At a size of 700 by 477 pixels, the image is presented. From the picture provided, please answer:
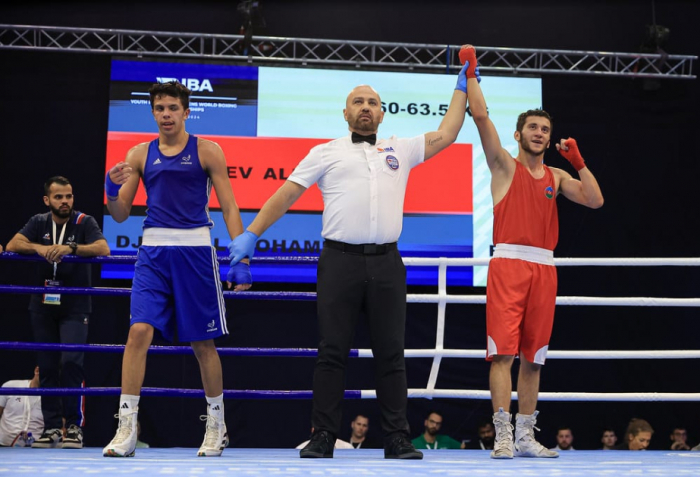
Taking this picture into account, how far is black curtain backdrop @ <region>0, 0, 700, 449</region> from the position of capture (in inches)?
293

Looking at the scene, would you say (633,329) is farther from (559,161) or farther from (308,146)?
(308,146)

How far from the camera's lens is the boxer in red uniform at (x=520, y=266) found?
143 inches

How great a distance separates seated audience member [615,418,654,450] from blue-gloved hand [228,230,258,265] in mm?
4992

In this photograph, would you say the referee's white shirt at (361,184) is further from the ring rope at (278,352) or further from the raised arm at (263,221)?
the ring rope at (278,352)

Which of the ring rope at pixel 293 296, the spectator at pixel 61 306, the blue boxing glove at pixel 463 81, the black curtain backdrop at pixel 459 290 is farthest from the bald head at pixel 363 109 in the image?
the black curtain backdrop at pixel 459 290

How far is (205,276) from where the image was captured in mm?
3508

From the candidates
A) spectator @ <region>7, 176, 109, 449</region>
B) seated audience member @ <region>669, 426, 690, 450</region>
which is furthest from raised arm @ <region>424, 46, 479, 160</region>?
seated audience member @ <region>669, 426, 690, 450</region>

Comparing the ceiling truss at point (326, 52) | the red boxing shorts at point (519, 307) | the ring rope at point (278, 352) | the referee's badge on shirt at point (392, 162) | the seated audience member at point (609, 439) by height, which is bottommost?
the seated audience member at point (609, 439)

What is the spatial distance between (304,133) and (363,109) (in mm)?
3884

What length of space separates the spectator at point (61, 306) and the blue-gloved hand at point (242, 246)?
4.58 ft

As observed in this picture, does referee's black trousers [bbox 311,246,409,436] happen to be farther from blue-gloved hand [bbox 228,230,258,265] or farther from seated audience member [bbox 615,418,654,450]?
seated audience member [bbox 615,418,654,450]

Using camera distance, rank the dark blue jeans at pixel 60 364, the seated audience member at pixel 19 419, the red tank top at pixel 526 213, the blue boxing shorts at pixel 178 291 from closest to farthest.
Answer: the blue boxing shorts at pixel 178 291
the red tank top at pixel 526 213
the dark blue jeans at pixel 60 364
the seated audience member at pixel 19 419

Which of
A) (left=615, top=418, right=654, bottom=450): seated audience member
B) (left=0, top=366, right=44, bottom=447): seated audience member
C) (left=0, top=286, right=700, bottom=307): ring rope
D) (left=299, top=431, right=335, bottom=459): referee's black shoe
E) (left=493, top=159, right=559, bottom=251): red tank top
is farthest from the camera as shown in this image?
(left=615, top=418, right=654, bottom=450): seated audience member

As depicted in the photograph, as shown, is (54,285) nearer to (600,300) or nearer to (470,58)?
(470,58)
